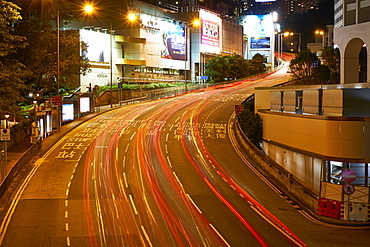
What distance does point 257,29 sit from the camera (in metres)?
155

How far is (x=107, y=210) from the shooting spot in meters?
20.5

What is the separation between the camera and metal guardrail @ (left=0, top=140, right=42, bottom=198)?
72.2ft

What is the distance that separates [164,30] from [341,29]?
56462mm

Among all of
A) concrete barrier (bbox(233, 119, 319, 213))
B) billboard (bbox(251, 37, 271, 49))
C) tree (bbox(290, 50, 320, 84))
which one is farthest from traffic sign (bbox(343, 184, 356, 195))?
billboard (bbox(251, 37, 271, 49))

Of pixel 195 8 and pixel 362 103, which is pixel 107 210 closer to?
pixel 362 103

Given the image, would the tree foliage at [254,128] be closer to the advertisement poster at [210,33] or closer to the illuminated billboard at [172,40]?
the illuminated billboard at [172,40]

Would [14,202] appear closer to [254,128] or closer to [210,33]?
[254,128]

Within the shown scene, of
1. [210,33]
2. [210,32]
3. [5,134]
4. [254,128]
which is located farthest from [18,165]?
[210,32]

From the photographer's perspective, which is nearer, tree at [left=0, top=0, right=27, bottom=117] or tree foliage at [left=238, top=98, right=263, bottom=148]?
tree at [left=0, top=0, right=27, bottom=117]

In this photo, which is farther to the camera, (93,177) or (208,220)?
(93,177)

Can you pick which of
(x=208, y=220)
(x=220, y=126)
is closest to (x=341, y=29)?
(x=220, y=126)

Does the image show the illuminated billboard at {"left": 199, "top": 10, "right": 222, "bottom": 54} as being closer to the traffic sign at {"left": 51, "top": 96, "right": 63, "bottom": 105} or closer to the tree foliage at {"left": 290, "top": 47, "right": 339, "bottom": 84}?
the tree foliage at {"left": 290, "top": 47, "right": 339, "bottom": 84}

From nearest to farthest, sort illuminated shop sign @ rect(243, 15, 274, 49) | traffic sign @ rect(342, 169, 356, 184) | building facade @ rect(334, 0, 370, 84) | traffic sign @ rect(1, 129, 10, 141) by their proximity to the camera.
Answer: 1. traffic sign @ rect(342, 169, 356, 184)
2. traffic sign @ rect(1, 129, 10, 141)
3. building facade @ rect(334, 0, 370, 84)
4. illuminated shop sign @ rect(243, 15, 274, 49)

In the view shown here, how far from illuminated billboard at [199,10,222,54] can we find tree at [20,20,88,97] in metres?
60.0
